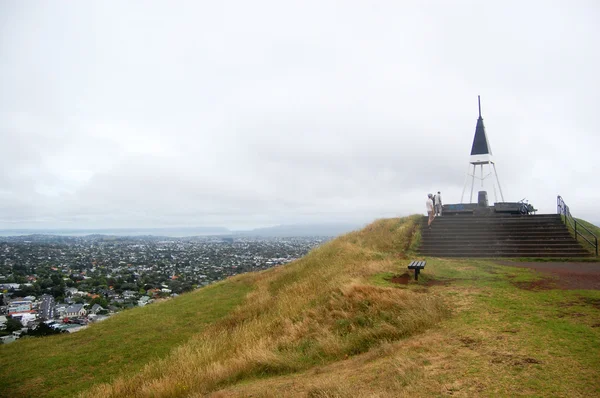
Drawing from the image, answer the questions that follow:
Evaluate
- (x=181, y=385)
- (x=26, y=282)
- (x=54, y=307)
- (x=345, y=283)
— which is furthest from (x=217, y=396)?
(x=26, y=282)

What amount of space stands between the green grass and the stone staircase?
9755 mm

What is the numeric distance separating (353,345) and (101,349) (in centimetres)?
779

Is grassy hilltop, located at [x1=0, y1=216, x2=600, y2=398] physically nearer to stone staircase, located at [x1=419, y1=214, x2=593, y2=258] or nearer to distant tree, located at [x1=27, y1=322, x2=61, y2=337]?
distant tree, located at [x1=27, y1=322, x2=61, y2=337]

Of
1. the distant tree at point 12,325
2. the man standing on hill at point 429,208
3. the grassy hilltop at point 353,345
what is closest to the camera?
the grassy hilltop at point 353,345

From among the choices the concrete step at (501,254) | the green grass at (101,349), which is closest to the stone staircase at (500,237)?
the concrete step at (501,254)

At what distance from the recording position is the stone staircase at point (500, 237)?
606 inches

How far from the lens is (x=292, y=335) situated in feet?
26.2

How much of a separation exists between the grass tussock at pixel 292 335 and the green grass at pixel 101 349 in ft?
3.34

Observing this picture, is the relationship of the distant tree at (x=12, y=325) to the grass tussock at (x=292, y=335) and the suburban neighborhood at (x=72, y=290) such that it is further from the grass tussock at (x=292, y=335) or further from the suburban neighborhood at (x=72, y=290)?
the grass tussock at (x=292, y=335)

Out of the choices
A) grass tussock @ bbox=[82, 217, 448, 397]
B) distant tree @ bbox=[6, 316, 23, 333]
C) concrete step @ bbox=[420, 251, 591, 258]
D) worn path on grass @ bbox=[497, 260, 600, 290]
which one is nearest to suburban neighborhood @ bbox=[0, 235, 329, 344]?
distant tree @ bbox=[6, 316, 23, 333]

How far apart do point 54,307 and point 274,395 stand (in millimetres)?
14968

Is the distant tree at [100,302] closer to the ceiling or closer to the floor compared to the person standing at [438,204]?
closer to the floor

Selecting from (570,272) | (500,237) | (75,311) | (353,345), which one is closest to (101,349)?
(75,311)

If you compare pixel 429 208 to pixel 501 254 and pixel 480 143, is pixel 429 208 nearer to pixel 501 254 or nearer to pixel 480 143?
pixel 501 254
